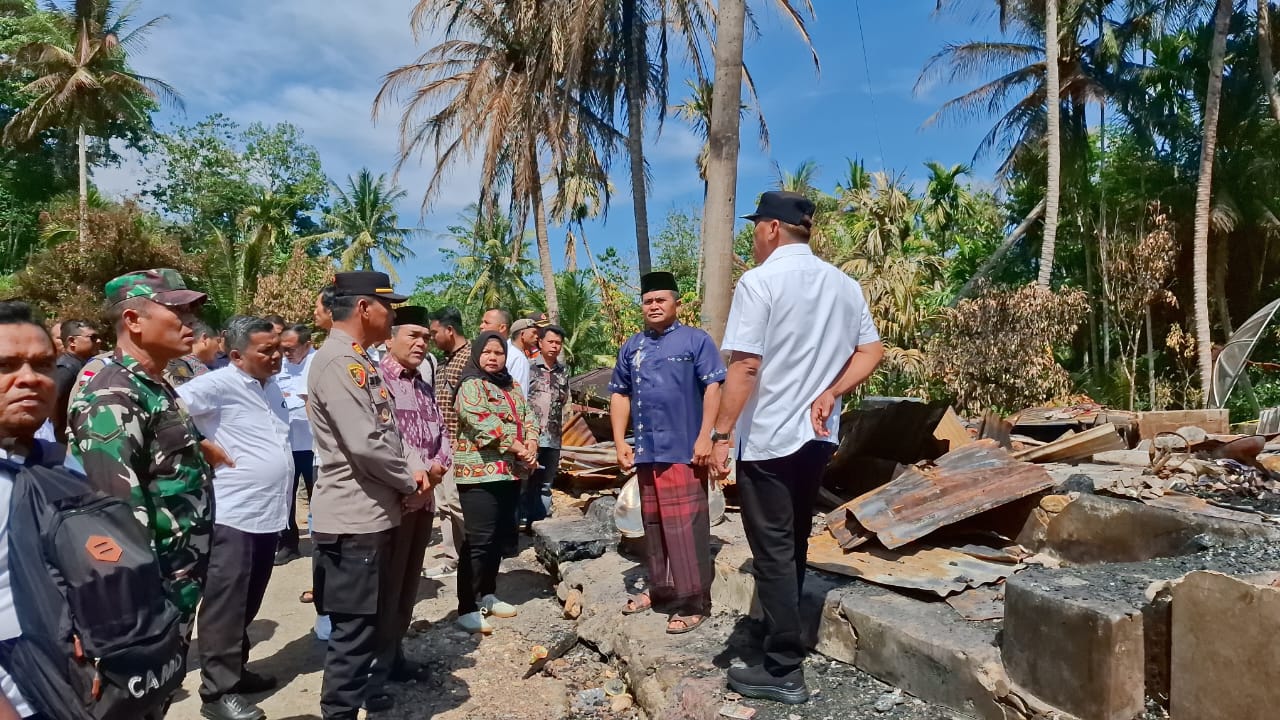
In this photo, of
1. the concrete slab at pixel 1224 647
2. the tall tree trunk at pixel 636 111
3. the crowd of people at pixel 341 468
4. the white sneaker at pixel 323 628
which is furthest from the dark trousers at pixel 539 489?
the tall tree trunk at pixel 636 111

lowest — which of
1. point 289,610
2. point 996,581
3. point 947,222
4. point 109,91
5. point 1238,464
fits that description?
point 289,610

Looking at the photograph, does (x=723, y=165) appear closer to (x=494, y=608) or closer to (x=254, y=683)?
(x=494, y=608)

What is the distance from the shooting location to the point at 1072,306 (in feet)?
47.4

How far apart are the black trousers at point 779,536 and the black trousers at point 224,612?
2363 millimetres

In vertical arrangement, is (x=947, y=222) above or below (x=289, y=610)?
above

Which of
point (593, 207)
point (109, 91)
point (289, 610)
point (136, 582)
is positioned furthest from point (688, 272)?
point (136, 582)

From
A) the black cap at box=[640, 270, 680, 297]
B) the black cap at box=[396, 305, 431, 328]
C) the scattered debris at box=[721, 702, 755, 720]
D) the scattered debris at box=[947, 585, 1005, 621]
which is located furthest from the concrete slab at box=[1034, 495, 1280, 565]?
the black cap at box=[396, 305, 431, 328]

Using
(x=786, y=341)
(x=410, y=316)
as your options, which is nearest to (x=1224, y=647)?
(x=786, y=341)

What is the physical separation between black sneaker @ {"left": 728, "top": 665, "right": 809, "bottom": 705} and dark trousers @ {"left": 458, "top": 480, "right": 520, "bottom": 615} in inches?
74.1

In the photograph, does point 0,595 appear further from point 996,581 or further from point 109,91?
point 109,91

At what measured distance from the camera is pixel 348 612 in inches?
122

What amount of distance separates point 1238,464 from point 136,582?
5594 mm

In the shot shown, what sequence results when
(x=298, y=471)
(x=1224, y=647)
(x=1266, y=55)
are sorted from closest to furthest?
(x=1224, y=647), (x=298, y=471), (x=1266, y=55)

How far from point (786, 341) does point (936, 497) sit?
59.9 inches
